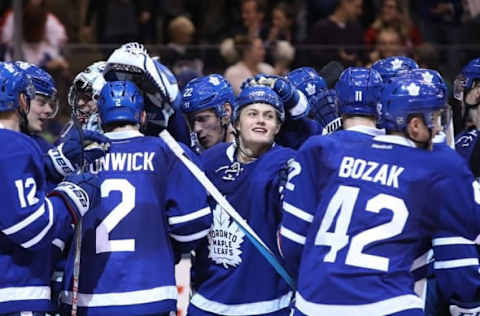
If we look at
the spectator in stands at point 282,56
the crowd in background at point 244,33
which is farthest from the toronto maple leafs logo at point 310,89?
the spectator in stands at point 282,56

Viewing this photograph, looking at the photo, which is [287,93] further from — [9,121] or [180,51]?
[180,51]

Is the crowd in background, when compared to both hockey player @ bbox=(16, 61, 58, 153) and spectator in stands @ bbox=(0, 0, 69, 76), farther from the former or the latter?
hockey player @ bbox=(16, 61, 58, 153)

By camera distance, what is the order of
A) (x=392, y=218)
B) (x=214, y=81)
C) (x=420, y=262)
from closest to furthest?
(x=392, y=218) < (x=420, y=262) < (x=214, y=81)

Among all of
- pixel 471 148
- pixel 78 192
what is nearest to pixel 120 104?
pixel 78 192

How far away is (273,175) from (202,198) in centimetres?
35

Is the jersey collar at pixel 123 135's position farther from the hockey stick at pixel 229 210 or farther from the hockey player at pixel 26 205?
the hockey player at pixel 26 205

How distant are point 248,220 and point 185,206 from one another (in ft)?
1.14

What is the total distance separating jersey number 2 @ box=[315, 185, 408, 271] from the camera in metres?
4.64

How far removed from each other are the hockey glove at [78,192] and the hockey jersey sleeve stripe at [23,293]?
32cm

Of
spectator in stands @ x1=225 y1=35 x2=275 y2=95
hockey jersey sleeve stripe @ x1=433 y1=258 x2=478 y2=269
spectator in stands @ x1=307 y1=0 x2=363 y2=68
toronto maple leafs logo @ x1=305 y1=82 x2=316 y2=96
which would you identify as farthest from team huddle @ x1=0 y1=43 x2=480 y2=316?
spectator in stands @ x1=307 y1=0 x2=363 y2=68

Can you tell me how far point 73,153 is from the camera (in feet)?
16.5

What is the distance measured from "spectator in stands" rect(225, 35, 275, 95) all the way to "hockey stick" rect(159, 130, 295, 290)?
4.25 metres

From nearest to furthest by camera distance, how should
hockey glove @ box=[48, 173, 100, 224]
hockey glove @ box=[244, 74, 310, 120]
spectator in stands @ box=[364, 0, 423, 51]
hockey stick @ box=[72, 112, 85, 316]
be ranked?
hockey glove @ box=[48, 173, 100, 224] → hockey stick @ box=[72, 112, 85, 316] → hockey glove @ box=[244, 74, 310, 120] → spectator in stands @ box=[364, 0, 423, 51]

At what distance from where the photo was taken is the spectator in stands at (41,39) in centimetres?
969
